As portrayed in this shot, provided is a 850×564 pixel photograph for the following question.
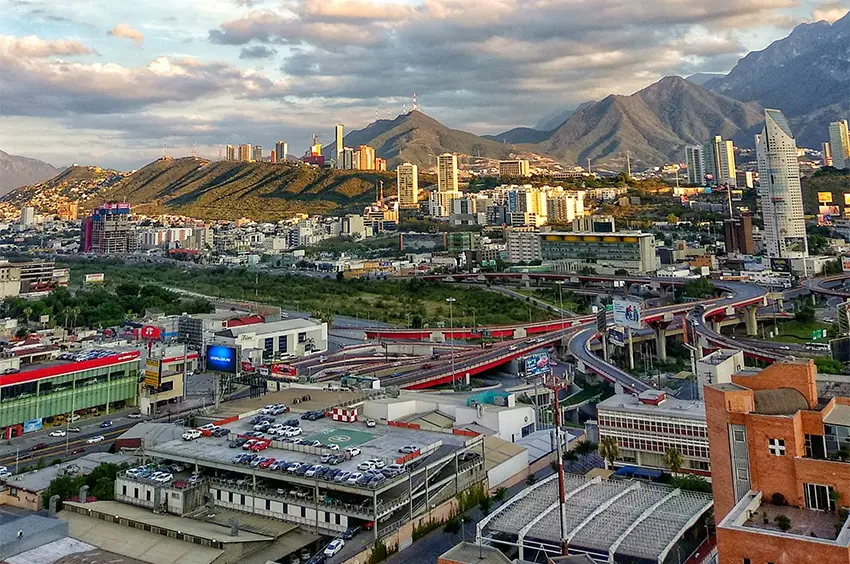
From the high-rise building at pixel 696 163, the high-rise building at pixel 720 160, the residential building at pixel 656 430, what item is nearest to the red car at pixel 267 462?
the residential building at pixel 656 430

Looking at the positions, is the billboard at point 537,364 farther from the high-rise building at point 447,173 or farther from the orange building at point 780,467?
the high-rise building at point 447,173

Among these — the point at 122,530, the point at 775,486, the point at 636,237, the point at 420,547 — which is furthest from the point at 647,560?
A: the point at 636,237

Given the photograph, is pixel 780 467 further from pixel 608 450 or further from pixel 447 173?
pixel 447 173

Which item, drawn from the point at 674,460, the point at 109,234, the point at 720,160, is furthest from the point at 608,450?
the point at 720,160

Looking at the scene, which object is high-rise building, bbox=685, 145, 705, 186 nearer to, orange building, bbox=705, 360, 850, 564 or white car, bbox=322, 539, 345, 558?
orange building, bbox=705, 360, 850, 564

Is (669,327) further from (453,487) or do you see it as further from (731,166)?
(731,166)
